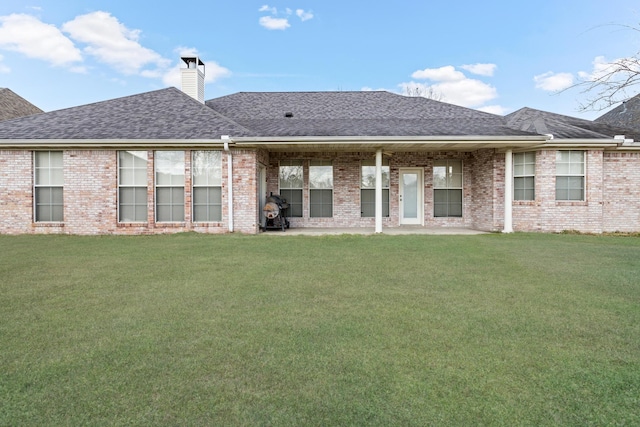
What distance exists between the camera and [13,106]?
2114cm

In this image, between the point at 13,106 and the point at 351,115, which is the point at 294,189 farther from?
the point at 13,106

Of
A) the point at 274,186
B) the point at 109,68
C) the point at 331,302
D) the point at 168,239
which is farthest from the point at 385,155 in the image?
the point at 109,68

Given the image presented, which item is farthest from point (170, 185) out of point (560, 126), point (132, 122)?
point (560, 126)

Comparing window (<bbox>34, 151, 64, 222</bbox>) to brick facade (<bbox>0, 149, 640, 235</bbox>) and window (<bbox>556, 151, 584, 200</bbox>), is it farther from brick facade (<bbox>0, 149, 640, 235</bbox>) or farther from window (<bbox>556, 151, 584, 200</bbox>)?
window (<bbox>556, 151, 584, 200</bbox>)

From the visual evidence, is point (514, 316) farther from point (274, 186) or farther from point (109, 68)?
point (109, 68)

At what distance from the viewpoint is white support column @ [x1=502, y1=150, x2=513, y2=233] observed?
1186 cm

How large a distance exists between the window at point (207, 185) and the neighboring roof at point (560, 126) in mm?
9988

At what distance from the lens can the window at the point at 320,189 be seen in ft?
45.9

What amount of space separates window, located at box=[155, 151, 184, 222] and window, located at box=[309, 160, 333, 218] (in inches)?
179

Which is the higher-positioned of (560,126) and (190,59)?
(190,59)

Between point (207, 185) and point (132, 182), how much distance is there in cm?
230

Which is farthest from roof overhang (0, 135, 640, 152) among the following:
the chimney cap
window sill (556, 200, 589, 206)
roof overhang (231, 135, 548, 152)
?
the chimney cap

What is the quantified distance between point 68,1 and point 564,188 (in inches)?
703

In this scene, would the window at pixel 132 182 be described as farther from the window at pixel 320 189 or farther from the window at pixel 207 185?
the window at pixel 320 189
